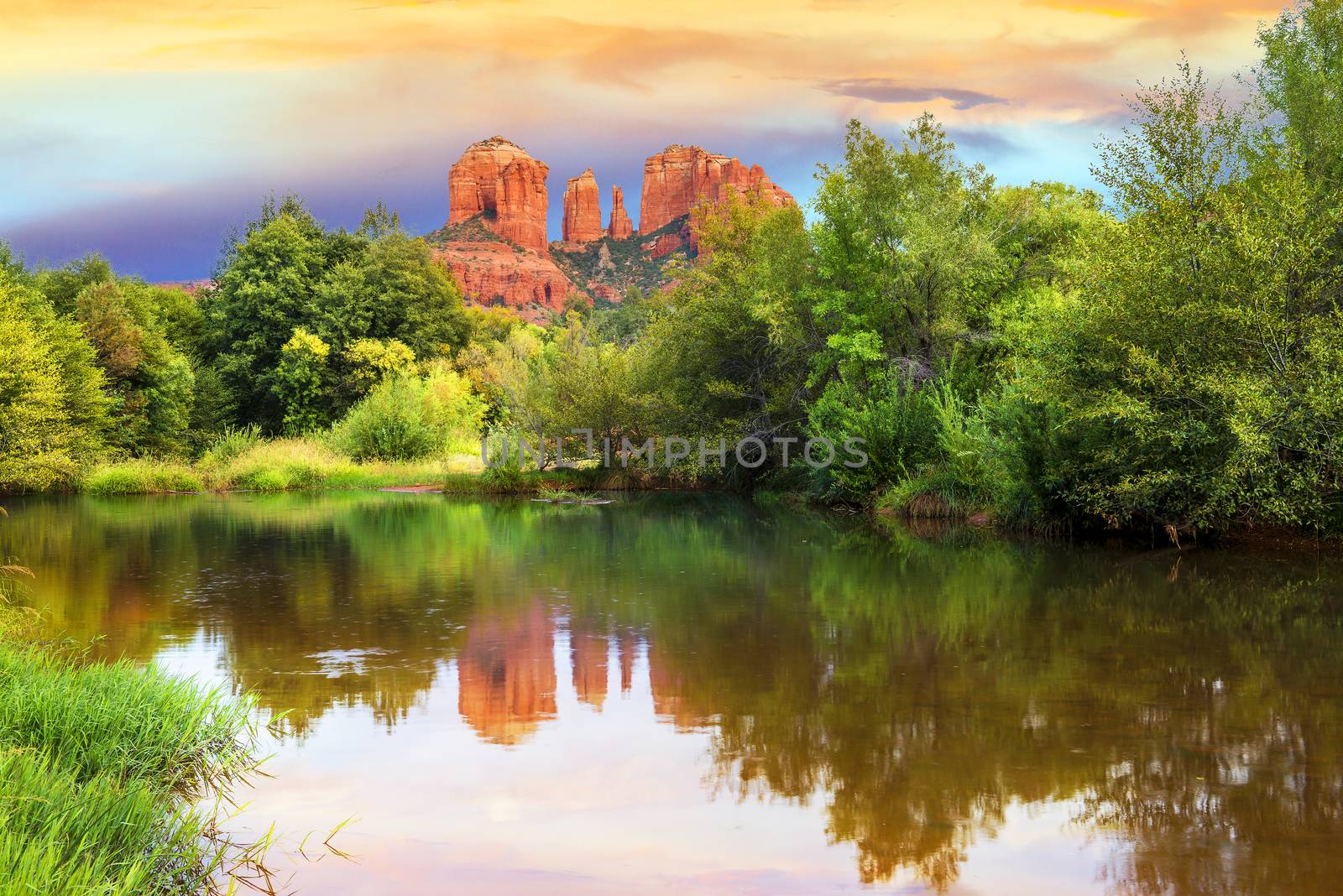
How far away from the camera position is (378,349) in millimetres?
45594

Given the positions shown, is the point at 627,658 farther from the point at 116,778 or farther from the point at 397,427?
the point at 397,427

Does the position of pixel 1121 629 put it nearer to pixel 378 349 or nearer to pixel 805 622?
pixel 805 622

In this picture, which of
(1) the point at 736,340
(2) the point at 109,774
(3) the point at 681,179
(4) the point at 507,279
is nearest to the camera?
(2) the point at 109,774

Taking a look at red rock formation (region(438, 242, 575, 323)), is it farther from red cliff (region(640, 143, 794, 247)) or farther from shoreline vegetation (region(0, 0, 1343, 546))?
shoreline vegetation (region(0, 0, 1343, 546))

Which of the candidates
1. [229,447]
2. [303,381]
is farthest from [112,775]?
[303,381]

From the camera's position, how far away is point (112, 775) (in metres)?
5.20

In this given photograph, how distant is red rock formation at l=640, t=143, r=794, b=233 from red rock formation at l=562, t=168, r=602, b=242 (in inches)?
266

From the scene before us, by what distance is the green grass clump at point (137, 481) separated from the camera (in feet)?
114

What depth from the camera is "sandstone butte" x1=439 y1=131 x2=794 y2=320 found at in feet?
398

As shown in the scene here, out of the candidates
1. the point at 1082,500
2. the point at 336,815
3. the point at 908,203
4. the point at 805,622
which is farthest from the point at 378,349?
the point at 336,815

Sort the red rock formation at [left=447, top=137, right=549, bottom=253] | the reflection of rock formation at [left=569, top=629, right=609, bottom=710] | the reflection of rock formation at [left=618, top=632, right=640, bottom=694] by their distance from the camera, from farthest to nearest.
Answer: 1. the red rock formation at [left=447, top=137, right=549, bottom=253]
2. the reflection of rock formation at [left=618, top=632, right=640, bottom=694]
3. the reflection of rock formation at [left=569, top=629, right=609, bottom=710]

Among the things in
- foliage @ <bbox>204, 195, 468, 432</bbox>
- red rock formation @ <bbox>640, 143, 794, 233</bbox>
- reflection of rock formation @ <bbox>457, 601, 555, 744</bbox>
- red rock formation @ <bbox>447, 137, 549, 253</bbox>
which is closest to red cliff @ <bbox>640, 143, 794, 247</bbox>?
red rock formation @ <bbox>640, 143, 794, 233</bbox>

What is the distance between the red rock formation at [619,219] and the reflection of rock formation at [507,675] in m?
142

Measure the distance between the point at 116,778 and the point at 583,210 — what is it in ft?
487
